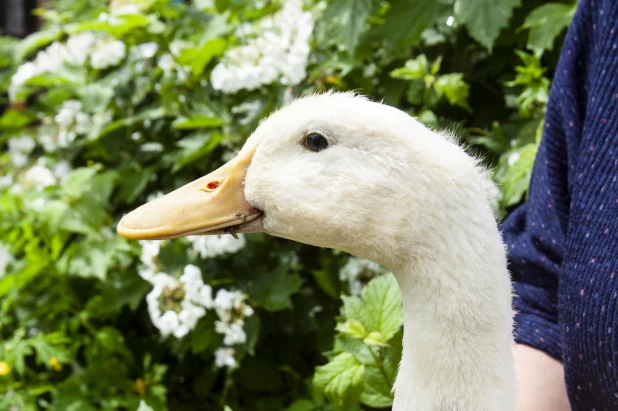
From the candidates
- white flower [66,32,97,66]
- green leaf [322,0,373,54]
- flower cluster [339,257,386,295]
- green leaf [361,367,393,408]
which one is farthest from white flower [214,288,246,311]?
white flower [66,32,97,66]

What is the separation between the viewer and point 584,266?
2.82ft

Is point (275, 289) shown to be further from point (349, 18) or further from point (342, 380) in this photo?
point (349, 18)

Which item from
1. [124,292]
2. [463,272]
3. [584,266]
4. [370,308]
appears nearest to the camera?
[463,272]

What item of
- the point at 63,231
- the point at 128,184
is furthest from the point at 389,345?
the point at 63,231

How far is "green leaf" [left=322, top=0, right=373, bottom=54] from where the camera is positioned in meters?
1.40

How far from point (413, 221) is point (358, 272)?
2.47 feet

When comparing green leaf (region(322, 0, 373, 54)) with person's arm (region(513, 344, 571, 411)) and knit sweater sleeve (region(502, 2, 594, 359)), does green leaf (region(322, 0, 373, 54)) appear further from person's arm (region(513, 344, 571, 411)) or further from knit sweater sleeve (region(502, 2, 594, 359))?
person's arm (region(513, 344, 571, 411))

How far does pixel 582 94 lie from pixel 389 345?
487 mm

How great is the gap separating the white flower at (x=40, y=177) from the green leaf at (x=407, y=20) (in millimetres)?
1094

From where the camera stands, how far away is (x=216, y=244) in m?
1.46

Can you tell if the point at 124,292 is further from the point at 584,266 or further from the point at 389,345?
the point at 584,266

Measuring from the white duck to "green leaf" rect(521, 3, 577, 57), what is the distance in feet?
2.35

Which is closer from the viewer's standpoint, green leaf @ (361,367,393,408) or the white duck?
the white duck

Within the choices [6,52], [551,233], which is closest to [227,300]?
[551,233]
